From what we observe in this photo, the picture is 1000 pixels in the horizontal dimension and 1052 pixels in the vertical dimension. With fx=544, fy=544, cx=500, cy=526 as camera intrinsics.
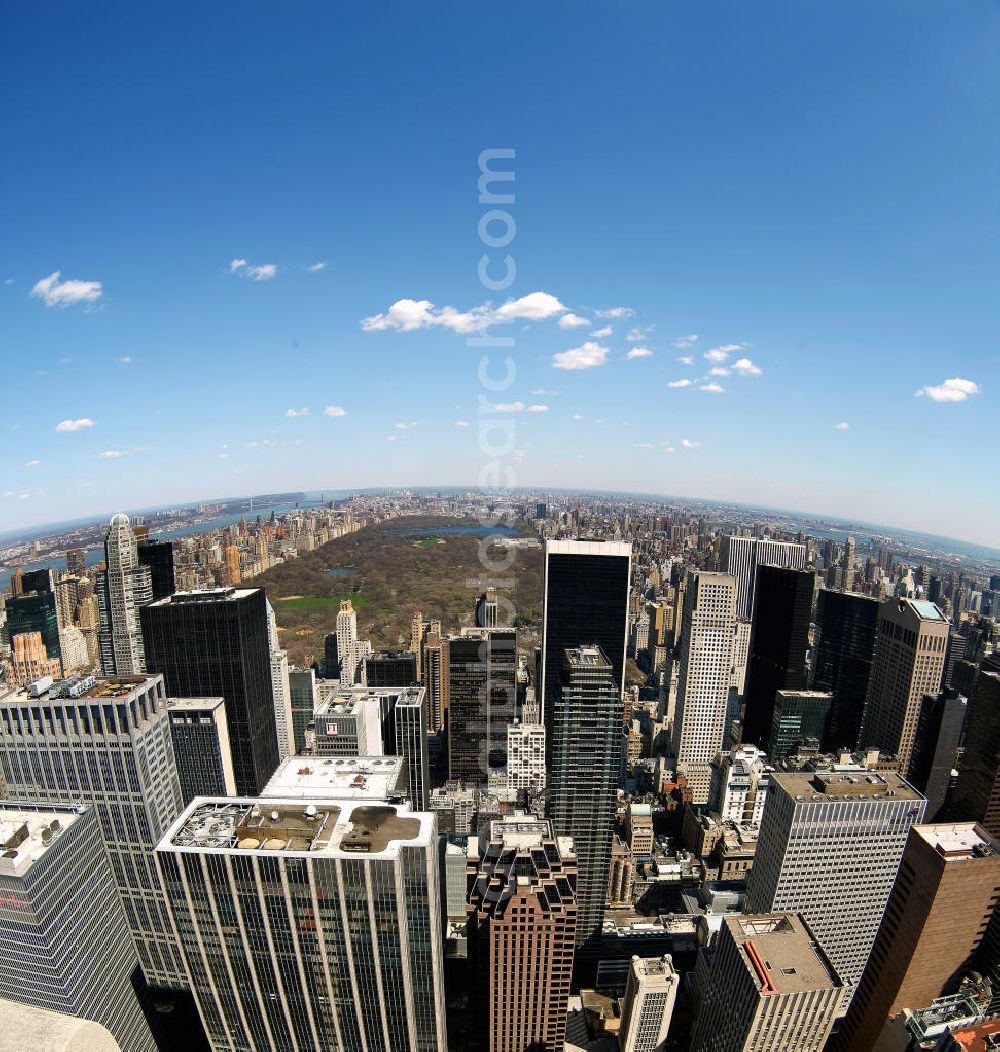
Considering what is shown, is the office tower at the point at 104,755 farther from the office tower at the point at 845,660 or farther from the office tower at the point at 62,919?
the office tower at the point at 845,660

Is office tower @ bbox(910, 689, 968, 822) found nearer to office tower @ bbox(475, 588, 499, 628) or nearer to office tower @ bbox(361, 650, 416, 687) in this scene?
office tower @ bbox(475, 588, 499, 628)

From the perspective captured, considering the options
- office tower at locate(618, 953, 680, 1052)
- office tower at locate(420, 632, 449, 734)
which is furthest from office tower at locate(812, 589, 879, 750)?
office tower at locate(420, 632, 449, 734)

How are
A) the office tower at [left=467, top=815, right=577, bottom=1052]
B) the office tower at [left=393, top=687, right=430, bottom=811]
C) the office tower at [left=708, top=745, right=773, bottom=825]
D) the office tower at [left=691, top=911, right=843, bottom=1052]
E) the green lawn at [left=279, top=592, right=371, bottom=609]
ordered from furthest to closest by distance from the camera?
the green lawn at [left=279, top=592, right=371, bottom=609] → the office tower at [left=708, top=745, right=773, bottom=825] → the office tower at [left=393, top=687, right=430, bottom=811] → the office tower at [left=467, top=815, right=577, bottom=1052] → the office tower at [left=691, top=911, right=843, bottom=1052]

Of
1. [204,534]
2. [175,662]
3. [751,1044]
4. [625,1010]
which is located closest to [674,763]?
[625,1010]

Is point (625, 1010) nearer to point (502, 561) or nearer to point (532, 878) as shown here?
point (532, 878)

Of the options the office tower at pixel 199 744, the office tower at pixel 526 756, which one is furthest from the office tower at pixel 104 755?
the office tower at pixel 526 756
